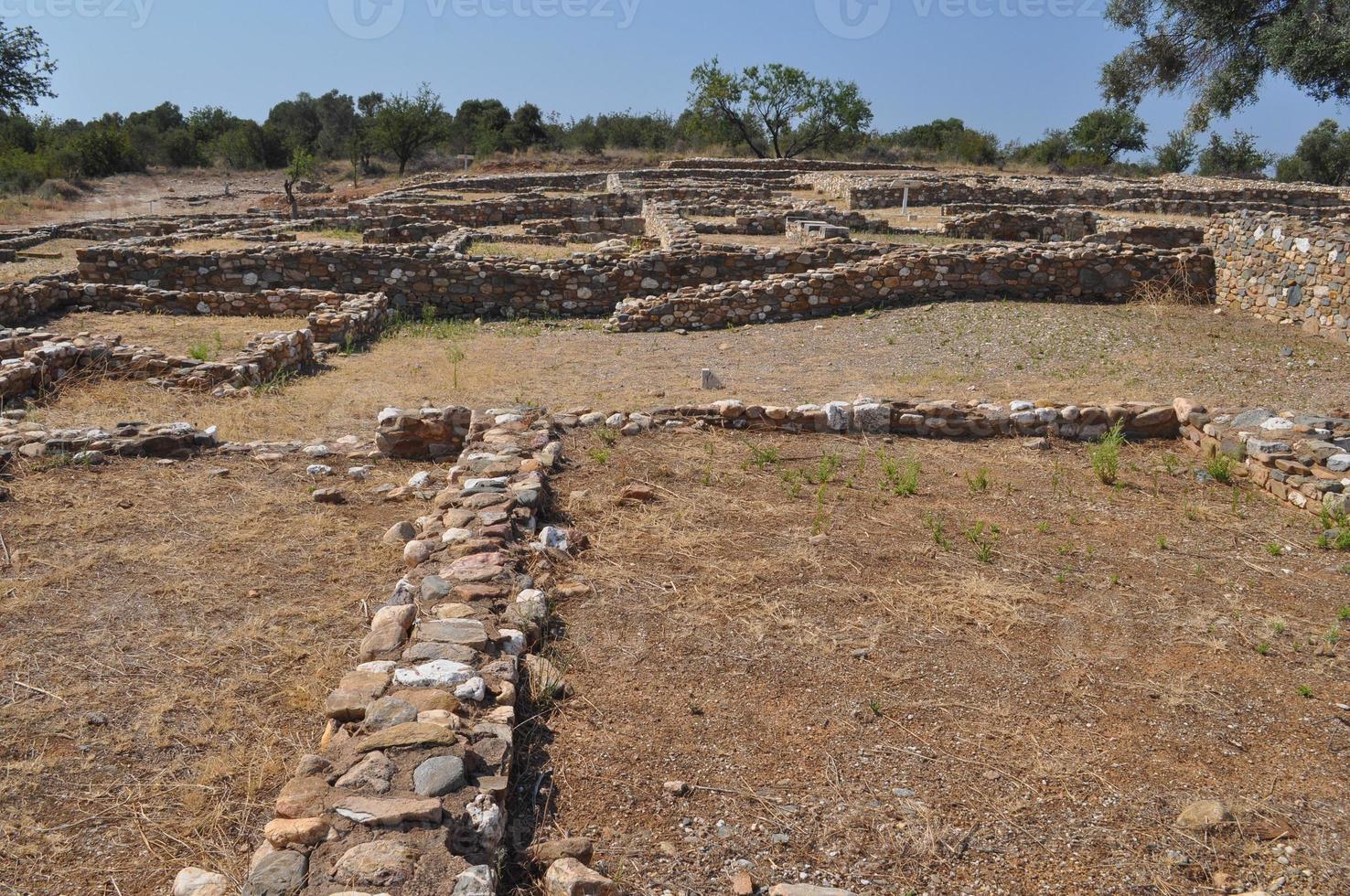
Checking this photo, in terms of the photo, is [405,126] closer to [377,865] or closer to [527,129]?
[527,129]

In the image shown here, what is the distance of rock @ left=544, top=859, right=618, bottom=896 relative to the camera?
2943 mm

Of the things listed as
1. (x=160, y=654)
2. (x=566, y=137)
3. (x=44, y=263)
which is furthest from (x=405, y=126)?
(x=160, y=654)

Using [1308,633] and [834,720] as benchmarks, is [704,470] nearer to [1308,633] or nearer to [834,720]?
[834,720]

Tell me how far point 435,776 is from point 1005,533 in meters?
4.26

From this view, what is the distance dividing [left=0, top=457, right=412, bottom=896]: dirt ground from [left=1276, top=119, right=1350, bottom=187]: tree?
181 ft

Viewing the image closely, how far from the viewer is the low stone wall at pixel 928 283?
526 inches

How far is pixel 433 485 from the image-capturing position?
6.96 meters

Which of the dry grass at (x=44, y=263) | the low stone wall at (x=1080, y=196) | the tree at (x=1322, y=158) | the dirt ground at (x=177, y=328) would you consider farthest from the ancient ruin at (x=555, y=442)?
the tree at (x=1322, y=158)

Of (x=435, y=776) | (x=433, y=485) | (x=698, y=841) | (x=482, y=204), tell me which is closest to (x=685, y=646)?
(x=698, y=841)

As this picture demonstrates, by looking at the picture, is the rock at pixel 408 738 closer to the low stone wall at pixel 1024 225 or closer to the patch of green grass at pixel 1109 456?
the patch of green grass at pixel 1109 456

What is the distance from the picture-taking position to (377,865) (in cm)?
279

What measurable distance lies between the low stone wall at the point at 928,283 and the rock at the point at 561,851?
415 inches

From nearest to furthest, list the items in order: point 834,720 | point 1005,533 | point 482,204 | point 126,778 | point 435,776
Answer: point 435,776
point 126,778
point 834,720
point 1005,533
point 482,204

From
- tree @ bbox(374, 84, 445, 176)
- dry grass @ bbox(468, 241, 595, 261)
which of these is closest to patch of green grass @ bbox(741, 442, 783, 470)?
dry grass @ bbox(468, 241, 595, 261)
